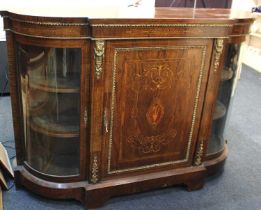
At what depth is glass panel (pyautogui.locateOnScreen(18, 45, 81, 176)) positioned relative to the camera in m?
1.26

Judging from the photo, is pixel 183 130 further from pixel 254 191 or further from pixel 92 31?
pixel 92 31

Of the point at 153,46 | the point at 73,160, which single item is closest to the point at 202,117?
the point at 153,46

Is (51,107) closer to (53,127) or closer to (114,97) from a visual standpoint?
(53,127)

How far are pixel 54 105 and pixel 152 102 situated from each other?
43 centimetres

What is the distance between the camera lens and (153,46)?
128 centimetres

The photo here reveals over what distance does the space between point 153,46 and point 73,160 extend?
631 mm

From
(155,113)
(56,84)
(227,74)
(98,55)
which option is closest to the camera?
(98,55)

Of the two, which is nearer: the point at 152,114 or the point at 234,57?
the point at 152,114

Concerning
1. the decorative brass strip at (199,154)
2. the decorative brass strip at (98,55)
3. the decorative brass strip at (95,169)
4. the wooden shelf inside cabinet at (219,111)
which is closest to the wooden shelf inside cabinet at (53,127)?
the decorative brass strip at (95,169)

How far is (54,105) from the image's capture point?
136cm

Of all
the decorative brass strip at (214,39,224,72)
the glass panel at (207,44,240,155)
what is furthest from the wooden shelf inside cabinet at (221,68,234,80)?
the decorative brass strip at (214,39,224,72)

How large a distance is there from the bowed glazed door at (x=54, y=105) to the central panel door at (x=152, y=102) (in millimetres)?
113

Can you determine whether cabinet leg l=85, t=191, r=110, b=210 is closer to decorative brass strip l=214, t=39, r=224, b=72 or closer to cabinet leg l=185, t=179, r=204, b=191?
cabinet leg l=185, t=179, r=204, b=191

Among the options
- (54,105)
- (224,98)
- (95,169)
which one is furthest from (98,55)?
(224,98)
